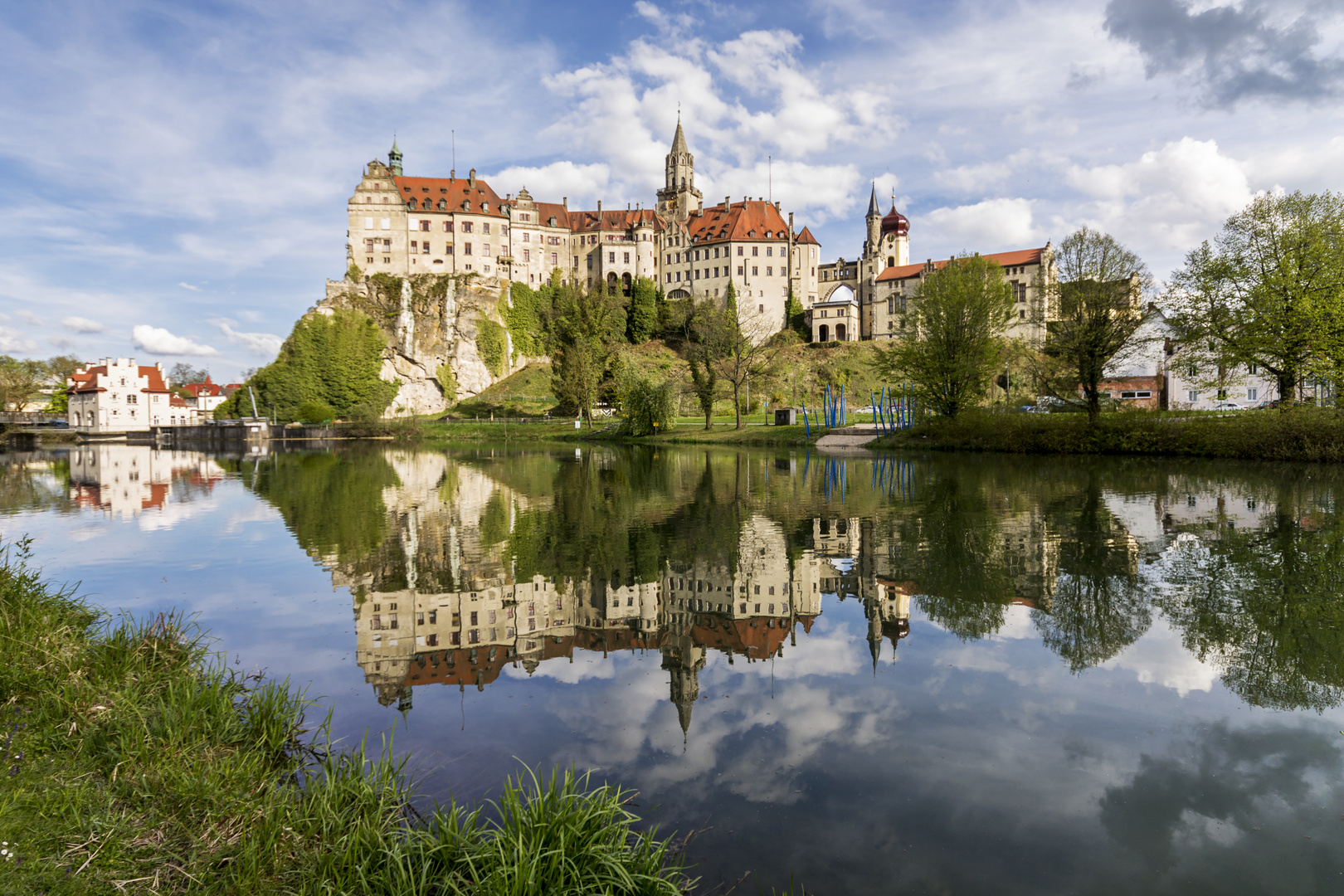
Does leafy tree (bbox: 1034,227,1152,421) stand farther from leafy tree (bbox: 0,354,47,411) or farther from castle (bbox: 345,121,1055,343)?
leafy tree (bbox: 0,354,47,411)

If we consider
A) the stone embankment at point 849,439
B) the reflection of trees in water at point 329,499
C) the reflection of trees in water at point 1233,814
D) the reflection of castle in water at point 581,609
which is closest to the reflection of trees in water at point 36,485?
the reflection of trees in water at point 329,499

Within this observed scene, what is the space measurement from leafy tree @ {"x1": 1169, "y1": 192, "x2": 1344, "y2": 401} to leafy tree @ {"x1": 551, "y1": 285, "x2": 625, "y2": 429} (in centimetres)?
4887

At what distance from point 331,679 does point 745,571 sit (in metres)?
6.64

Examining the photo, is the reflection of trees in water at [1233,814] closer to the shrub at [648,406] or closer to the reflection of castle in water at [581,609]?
the reflection of castle in water at [581,609]

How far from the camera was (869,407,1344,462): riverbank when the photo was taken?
97.2ft

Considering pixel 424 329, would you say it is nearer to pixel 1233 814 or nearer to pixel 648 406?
pixel 648 406

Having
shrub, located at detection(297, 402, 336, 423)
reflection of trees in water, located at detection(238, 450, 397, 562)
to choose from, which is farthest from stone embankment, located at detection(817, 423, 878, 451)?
shrub, located at detection(297, 402, 336, 423)

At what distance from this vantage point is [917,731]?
238 inches

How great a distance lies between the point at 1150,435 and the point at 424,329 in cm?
8211

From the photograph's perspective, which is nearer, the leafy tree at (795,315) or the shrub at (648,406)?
the shrub at (648,406)

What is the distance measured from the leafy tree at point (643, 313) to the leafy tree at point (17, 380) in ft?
233

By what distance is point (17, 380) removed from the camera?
281 ft

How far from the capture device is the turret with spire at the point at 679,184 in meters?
108

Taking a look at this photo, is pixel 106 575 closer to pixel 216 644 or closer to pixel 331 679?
pixel 216 644
